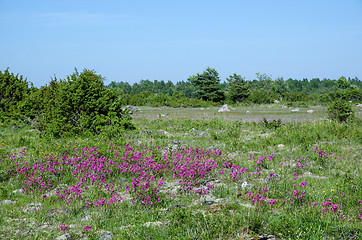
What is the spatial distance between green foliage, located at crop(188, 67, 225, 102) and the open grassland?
4851 cm

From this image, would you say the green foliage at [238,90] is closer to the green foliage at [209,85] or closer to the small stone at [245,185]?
the green foliage at [209,85]

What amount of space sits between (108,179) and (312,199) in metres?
4.69

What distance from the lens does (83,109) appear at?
1385 cm

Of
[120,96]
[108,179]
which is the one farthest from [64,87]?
[108,179]

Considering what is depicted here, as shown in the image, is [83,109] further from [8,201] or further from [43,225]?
[43,225]

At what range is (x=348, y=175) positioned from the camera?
23.0ft

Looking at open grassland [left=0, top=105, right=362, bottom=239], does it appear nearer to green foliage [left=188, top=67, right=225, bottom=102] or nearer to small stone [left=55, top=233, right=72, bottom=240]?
small stone [left=55, top=233, right=72, bottom=240]

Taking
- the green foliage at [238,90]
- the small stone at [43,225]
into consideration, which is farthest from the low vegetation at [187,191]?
the green foliage at [238,90]

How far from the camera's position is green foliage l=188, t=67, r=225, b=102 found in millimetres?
58719

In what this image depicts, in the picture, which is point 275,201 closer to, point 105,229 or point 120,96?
point 105,229

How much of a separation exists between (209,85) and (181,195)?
54.0 meters

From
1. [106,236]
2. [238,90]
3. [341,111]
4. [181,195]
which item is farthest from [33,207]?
[238,90]

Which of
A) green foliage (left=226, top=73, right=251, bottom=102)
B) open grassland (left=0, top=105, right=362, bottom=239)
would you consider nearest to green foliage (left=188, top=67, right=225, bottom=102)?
green foliage (left=226, top=73, right=251, bottom=102)

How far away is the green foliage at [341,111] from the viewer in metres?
17.2
